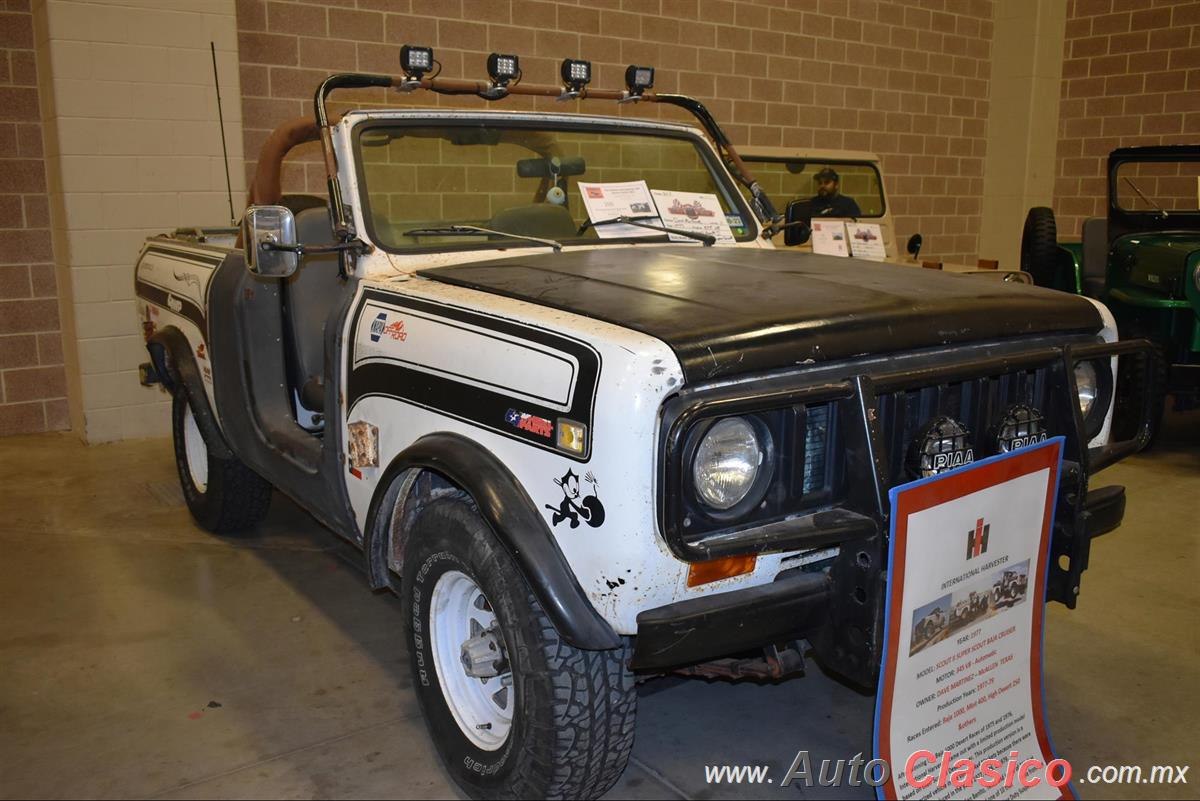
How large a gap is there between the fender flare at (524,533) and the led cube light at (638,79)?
2041 mm

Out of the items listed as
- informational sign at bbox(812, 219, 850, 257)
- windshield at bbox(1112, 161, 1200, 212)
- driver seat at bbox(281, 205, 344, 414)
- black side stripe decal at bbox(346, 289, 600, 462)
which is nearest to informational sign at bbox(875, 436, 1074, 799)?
black side stripe decal at bbox(346, 289, 600, 462)

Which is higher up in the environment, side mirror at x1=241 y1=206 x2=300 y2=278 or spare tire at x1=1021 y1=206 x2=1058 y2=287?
side mirror at x1=241 y1=206 x2=300 y2=278

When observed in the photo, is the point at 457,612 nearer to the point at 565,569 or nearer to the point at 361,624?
the point at 565,569

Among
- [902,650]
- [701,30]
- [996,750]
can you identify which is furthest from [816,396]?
[701,30]

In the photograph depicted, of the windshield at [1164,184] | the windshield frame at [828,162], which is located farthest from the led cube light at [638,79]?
the windshield at [1164,184]

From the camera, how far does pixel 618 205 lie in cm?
366

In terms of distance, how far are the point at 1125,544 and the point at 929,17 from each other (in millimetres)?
7862

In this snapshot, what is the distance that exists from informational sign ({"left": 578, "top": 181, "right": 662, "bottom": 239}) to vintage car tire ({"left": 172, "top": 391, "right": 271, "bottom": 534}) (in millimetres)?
1864

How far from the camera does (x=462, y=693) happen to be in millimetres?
2650

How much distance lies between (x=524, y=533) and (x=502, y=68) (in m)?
2.02

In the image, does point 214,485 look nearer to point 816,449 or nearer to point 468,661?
point 468,661

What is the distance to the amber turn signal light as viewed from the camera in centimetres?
215

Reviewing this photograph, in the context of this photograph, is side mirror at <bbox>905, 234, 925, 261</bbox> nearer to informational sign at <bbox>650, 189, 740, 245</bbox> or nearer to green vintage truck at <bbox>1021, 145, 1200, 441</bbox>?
green vintage truck at <bbox>1021, 145, 1200, 441</bbox>

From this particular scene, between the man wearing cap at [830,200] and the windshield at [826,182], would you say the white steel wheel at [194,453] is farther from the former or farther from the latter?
the windshield at [826,182]
